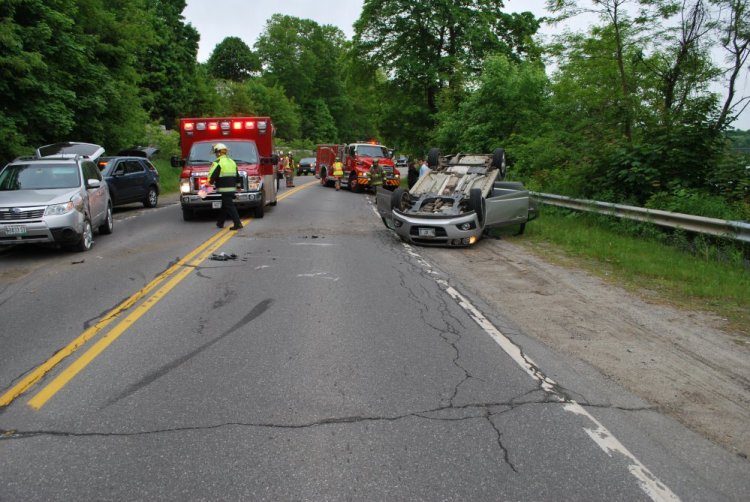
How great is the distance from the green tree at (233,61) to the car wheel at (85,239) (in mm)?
79805

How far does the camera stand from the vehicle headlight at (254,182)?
1569cm

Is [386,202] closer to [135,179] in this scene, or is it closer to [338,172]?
[135,179]

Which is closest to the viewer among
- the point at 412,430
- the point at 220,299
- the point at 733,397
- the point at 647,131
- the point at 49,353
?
the point at 412,430

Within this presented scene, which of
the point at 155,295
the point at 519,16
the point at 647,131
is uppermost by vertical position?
the point at 519,16

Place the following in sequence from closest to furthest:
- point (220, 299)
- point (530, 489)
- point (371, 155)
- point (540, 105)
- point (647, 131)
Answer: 1. point (530, 489)
2. point (220, 299)
3. point (647, 131)
4. point (540, 105)
5. point (371, 155)

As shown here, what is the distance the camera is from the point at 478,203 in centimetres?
1178

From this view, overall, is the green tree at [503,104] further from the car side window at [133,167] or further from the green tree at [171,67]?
the green tree at [171,67]

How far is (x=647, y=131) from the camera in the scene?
14742 millimetres

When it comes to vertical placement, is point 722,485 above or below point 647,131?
below

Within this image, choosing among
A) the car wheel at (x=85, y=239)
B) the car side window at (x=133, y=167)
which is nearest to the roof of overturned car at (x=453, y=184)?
the car wheel at (x=85, y=239)

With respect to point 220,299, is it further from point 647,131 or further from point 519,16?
point 519,16

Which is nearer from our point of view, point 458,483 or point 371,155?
point 458,483

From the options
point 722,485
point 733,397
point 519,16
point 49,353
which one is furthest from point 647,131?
point 519,16

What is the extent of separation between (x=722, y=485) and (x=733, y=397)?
1525 millimetres
